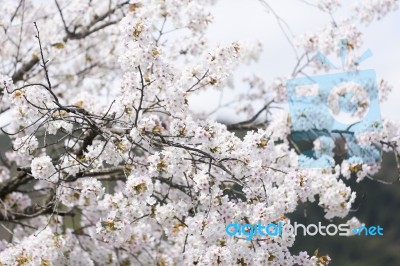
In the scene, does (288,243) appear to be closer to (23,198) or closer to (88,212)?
(88,212)

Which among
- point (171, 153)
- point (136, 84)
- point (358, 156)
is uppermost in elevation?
point (358, 156)

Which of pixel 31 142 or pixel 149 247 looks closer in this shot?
pixel 31 142

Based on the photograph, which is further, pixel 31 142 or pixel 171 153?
pixel 31 142

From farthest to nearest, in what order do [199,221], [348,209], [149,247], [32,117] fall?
[149,247] → [348,209] → [32,117] → [199,221]

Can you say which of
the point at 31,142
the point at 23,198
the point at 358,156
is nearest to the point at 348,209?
the point at 358,156

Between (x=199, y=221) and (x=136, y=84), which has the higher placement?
(x=136, y=84)

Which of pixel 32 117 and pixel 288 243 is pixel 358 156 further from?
pixel 32 117

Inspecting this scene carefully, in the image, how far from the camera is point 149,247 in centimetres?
708

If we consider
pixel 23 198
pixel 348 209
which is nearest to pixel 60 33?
pixel 23 198

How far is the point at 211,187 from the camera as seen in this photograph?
15.4ft

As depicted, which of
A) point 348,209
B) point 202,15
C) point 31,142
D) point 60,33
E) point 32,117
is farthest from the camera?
point 60,33

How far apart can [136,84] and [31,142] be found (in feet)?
3.22

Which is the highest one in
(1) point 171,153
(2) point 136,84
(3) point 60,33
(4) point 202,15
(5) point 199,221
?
(3) point 60,33

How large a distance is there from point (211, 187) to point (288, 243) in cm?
67
